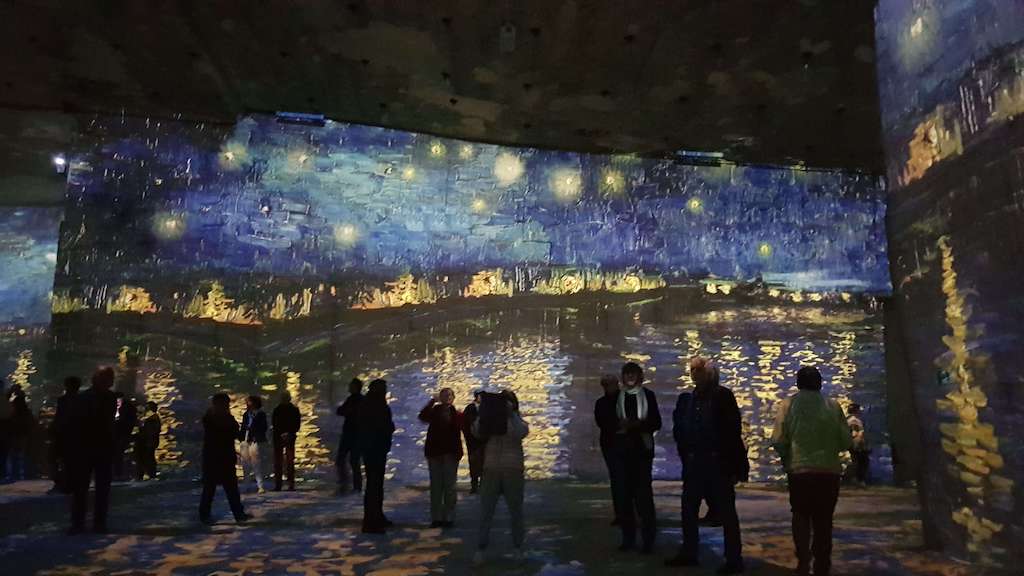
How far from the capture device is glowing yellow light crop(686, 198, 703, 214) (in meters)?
12.7

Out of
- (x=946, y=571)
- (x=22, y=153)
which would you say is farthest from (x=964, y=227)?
(x=22, y=153)

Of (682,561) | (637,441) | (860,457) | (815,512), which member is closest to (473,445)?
(637,441)

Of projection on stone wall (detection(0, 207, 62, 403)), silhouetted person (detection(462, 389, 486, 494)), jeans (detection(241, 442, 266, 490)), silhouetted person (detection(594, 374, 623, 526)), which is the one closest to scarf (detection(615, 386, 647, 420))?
silhouetted person (detection(594, 374, 623, 526))

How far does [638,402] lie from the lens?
5.33 meters

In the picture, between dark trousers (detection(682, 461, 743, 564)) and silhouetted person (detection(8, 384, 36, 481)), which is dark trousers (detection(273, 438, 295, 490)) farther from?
dark trousers (detection(682, 461, 743, 564))

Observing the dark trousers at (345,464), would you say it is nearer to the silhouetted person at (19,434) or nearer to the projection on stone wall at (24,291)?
the silhouetted person at (19,434)

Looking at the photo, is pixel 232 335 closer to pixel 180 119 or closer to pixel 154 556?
pixel 180 119

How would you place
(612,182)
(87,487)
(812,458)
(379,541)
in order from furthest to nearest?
1. (612,182)
2. (87,487)
3. (379,541)
4. (812,458)

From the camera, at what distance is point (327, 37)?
9.37m

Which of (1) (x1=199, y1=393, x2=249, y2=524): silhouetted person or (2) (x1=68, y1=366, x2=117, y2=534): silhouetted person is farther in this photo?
(1) (x1=199, y1=393, x2=249, y2=524): silhouetted person

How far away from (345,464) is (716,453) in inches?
253

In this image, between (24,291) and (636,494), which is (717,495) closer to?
(636,494)

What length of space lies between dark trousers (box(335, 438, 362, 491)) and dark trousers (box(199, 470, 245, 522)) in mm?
2167

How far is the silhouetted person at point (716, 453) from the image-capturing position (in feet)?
15.7
